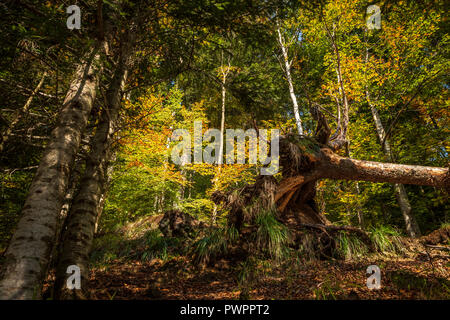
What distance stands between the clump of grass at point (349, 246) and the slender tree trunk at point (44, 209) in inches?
183

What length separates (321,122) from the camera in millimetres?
4707

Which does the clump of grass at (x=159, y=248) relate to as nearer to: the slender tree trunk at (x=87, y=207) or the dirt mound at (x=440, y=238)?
the slender tree trunk at (x=87, y=207)

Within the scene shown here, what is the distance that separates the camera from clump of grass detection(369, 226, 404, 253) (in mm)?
4293

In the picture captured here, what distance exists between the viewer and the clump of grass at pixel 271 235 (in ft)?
12.7

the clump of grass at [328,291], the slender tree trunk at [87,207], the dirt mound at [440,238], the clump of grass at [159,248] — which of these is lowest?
the clump of grass at [159,248]

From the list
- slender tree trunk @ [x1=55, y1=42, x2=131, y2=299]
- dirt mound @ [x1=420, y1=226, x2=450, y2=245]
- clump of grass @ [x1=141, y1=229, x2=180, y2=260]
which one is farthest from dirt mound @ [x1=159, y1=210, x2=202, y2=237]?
dirt mound @ [x1=420, y1=226, x2=450, y2=245]

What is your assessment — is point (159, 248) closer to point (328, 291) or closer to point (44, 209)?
point (44, 209)

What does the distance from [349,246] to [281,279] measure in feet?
6.59

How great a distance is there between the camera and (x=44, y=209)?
192 cm

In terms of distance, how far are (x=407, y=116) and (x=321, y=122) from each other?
37.9 ft

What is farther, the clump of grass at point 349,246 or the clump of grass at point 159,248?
the clump of grass at point 159,248

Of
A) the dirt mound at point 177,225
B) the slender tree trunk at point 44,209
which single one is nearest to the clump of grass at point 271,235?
the dirt mound at point 177,225

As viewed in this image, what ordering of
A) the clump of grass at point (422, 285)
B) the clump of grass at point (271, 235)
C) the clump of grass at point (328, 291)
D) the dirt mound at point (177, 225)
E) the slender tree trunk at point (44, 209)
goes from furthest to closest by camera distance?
the dirt mound at point (177, 225), the clump of grass at point (271, 235), the clump of grass at point (328, 291), the clump of grass at point (422, 285), the slender tree trunk at point (44, 209)

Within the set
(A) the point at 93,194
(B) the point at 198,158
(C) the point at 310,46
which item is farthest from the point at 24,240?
(C) the point at 310,46
